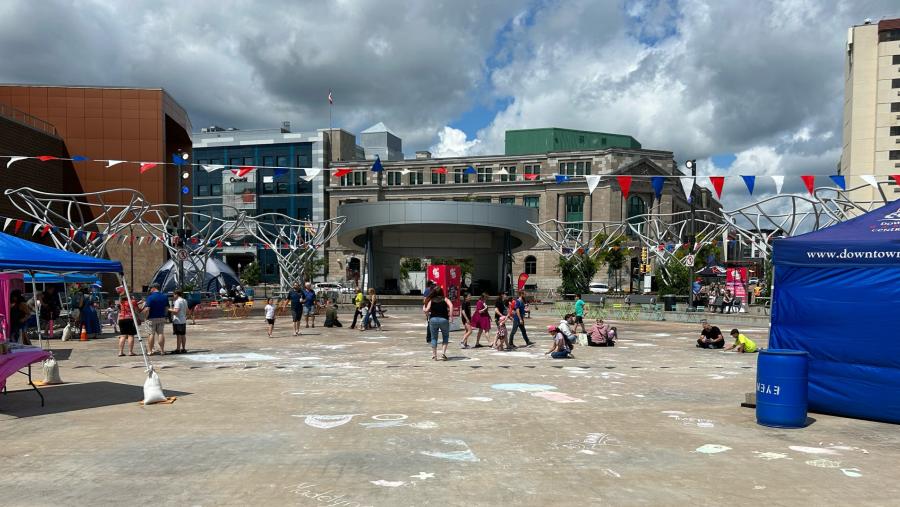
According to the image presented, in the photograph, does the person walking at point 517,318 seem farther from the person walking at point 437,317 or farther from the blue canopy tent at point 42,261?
the blue canopy tent at point 42,261

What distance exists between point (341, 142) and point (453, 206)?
56278 millimetres

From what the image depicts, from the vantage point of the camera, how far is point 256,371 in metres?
13.7

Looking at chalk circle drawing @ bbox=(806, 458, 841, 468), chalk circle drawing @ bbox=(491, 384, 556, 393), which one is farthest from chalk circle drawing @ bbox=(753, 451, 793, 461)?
chalk circle drawing @ bbox=(491, 384, 556, 393)

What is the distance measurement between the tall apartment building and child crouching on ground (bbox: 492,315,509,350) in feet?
271

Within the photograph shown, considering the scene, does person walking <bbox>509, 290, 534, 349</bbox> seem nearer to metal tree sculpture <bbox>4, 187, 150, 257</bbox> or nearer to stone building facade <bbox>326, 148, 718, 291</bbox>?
metal tree sculpture <bbox>4, 187, 150, 257</bbox>

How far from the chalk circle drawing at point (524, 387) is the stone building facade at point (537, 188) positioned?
222 ft

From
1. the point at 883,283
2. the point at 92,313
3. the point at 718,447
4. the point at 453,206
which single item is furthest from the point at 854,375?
the point at 453,206

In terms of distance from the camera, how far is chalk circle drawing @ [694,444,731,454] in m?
7.51

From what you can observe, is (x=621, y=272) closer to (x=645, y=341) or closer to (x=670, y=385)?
(x=645, y=341)

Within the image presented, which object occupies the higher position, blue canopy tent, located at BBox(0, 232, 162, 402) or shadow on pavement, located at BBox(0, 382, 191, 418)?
blue canopy tent, located at BBox(0, 232, 162, 402)

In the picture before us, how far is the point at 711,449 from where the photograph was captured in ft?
25.0

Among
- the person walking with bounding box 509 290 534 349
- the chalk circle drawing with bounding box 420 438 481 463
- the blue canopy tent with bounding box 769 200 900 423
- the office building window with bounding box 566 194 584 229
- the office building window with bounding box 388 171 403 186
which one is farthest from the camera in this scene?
the office building window with bounding box 388 171 403 186

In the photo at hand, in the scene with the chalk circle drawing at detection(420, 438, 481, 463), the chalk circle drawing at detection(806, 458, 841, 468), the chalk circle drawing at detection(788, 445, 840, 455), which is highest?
the chalk circle drawing at detection(806, 458, 841, 468)

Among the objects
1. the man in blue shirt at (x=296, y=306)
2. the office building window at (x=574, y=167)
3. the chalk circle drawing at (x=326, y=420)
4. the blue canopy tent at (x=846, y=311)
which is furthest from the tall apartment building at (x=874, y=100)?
the chalk circle drawing at (x=326, y=420)
